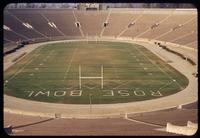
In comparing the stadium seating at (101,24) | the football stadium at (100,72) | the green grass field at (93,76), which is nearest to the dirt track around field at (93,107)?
the football stadium at (100,72)

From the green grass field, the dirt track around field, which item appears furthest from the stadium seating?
the dirt track around field

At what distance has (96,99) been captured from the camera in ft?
67.4

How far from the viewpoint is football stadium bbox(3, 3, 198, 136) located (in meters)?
15.0

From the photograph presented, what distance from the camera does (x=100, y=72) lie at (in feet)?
94.1

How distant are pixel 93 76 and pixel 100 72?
160cm

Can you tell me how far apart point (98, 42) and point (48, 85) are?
86.5 ft

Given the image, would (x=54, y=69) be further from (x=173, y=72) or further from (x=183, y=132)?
(x=183, y=132)

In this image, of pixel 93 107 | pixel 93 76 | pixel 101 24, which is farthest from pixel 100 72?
pixel 101 24

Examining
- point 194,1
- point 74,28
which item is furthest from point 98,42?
point 194,1

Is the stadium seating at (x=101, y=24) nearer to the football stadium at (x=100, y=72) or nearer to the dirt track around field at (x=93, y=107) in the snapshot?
the football stadium at (x=100, y=72)

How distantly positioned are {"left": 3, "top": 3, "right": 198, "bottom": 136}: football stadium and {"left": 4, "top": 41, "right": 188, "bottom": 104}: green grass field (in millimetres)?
50

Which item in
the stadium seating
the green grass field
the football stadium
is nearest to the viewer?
the football stadium

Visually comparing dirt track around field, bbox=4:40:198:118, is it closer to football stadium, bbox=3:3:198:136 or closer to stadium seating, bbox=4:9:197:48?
football stadium, bbox=3:3:198:136

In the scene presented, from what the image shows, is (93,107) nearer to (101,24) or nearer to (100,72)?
(100,72)
